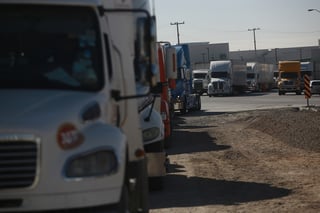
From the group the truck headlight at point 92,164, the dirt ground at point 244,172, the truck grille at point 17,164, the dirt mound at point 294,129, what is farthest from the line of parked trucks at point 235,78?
the truck grille at point 17,164

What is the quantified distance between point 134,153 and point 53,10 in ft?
6.23

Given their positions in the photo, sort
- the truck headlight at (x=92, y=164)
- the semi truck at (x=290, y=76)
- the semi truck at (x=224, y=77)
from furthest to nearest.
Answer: the semi truck at (x=290, y=76) → the semi truck at (x=224, y=77) → the truck headlight at (x=92, y=164)

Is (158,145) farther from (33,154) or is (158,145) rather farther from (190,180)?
(33,154)

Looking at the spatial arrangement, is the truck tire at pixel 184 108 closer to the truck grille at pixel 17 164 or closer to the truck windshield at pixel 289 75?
the truck windshield at pixel 289 75

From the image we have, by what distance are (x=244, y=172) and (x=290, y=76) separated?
54.9 m

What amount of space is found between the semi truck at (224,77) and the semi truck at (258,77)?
33.1 feet

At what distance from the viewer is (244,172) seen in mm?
14008

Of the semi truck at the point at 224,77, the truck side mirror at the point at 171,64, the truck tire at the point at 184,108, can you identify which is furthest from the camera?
the semi truck at the point at 224,77

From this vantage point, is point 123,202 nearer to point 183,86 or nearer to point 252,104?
point 183,86

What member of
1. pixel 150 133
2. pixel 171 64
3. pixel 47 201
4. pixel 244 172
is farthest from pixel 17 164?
pixel 171 64

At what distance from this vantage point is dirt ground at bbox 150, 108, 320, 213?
34.0ft

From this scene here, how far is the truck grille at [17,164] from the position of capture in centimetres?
526

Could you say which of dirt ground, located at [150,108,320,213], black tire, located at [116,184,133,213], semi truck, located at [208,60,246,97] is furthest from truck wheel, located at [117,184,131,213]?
semi truck, located at [208,60,246,97]

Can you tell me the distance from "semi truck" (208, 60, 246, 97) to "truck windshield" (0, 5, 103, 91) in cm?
5741
